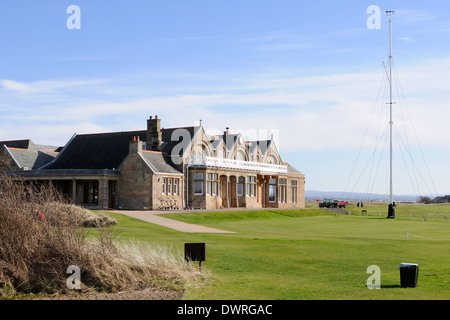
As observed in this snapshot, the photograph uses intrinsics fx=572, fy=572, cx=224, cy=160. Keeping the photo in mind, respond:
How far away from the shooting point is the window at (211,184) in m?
57.9

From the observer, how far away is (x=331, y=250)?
2384 cm

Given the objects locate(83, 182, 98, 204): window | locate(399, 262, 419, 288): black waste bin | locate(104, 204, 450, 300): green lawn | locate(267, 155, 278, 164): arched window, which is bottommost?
locate(104, 204, 450, 300): green lawn

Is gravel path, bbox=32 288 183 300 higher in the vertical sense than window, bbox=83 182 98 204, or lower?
lower

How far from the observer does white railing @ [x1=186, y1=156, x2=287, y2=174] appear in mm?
57875

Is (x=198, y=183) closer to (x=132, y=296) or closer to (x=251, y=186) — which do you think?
(x=251, y=186)

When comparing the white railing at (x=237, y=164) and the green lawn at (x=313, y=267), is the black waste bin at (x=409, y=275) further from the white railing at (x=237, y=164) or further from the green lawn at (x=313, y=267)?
the white railing at (x=237, y=164)

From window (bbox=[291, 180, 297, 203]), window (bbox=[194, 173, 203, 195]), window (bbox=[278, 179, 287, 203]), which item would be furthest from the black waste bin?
window (bbox=[291, 180, 297, 203])

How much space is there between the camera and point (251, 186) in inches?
2598

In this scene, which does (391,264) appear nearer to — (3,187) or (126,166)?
(3,187)

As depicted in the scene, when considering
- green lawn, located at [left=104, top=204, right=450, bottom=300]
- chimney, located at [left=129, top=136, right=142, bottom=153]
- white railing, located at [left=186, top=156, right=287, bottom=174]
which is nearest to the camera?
green lawn, located at [left=104, top=204, right=450, bottom=300]

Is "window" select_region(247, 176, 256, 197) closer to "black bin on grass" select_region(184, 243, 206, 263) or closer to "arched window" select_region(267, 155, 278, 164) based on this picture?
"arched window" select_region(267, 155, 278, 164)

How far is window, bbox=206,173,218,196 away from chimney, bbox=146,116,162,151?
6.01m
